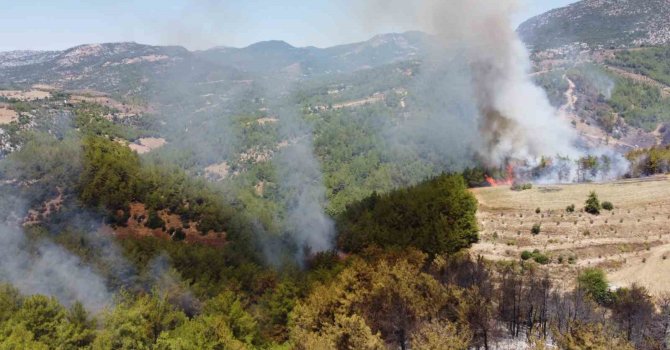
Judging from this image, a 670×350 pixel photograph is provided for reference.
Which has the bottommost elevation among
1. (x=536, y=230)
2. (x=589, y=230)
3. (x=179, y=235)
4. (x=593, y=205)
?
(x=179, y=235)

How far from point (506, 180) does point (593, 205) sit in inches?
846

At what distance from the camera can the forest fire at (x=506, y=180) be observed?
69912 millimetres

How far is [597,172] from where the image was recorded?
2603 inches

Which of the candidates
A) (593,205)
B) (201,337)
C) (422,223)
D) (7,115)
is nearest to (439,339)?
(201,337)

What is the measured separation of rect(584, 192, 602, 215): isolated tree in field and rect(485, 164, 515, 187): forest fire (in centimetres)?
1848

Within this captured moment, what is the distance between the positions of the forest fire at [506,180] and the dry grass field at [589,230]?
406 inches

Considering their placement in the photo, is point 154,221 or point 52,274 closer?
point 52,274

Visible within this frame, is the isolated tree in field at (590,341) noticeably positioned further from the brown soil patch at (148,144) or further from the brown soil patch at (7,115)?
the brown soil patch at (7,115)

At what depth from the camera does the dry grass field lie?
4144cm

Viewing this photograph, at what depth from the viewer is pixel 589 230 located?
157 feet

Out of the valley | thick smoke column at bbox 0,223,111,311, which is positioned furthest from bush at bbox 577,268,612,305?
thick smoke column at bbox 0,223,111,311

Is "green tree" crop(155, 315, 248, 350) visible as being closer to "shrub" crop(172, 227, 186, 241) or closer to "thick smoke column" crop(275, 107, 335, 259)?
"thick smoke column" crop(275, 107, 335, 259)

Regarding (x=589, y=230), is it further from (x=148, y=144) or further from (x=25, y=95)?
(x=25, y=95)

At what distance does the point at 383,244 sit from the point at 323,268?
29.1ft
